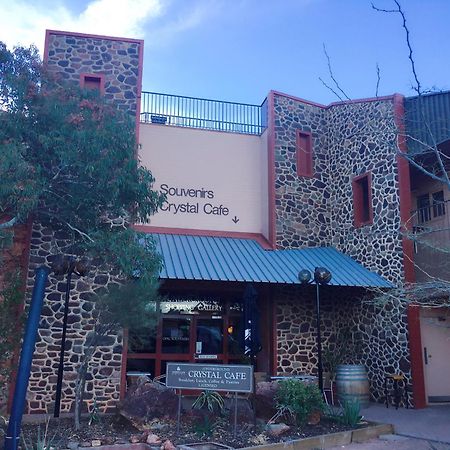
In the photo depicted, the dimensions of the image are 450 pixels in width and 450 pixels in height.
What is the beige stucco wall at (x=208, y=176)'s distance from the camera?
1545 centimetres

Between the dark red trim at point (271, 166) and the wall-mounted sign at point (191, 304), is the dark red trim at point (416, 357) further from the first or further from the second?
the wall-mounted sign at point (191, 304)

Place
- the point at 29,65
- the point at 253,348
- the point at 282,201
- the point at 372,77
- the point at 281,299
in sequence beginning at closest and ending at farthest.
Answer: the point at 372,77 → the point at 29,65 → the point at 253,348 → the point at 281,299 → the point at 282,201

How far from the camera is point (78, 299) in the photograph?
12406 mm

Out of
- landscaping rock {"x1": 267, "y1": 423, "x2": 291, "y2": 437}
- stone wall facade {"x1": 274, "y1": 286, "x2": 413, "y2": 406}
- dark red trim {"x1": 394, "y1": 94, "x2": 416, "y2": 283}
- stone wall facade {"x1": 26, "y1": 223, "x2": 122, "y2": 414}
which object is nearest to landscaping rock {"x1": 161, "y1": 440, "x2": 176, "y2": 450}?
landscaping rock {"x1": 267, "y1": 423, "x2": 291, "y2": 437}

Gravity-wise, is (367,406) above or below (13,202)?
below

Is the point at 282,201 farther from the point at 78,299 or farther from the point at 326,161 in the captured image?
the point at 78,299

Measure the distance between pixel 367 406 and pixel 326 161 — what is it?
755 centimetres

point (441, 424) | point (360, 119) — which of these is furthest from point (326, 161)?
point (441, 424)

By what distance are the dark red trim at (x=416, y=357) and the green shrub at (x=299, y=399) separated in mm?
3917

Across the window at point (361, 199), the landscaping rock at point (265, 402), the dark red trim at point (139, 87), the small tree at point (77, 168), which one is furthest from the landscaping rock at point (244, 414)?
the dark red trim at point (139, 87)

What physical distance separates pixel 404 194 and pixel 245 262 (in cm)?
461

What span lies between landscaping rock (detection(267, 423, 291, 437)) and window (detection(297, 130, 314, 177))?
28.6ft

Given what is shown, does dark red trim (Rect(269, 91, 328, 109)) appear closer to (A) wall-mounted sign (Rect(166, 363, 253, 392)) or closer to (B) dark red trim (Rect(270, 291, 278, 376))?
(B) dark red trim (Rect(270, 291, 278, 376))

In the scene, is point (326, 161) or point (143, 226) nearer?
point (143, 226)
